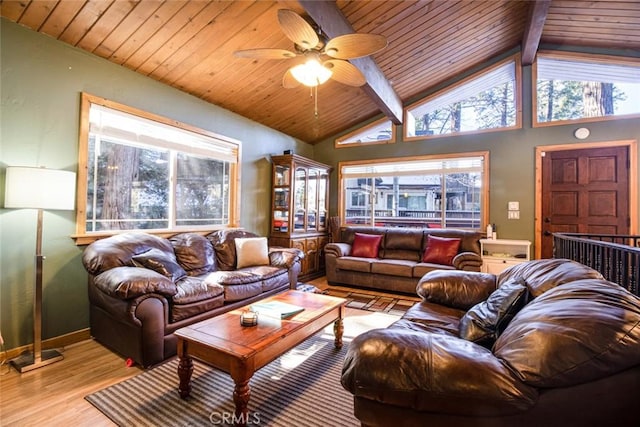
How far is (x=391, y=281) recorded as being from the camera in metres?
4.38

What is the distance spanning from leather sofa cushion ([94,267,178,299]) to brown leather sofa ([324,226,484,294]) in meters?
2.84

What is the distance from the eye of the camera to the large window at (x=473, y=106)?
15.4 feet

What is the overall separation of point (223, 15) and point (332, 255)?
11.5 ft

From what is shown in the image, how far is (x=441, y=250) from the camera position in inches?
172

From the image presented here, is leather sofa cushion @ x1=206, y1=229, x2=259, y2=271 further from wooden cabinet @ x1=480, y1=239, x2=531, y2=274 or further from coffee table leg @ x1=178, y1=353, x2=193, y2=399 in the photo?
wooden cabinet @ x1=480, y1=239, x2=531, y2=274

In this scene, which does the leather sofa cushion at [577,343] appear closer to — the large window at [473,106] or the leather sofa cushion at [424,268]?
the leather sofa cushion at [424,268]

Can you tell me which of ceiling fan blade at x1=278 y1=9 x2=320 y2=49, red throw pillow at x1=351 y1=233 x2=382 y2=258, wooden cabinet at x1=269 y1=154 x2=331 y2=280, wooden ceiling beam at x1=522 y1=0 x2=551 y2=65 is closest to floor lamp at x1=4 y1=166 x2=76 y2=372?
ceiling fan blade at x1=278 y1=9 x2=320 y2=49

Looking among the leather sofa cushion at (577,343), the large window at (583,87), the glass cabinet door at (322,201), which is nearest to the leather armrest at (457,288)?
the leather sofa cushion at (577,343)

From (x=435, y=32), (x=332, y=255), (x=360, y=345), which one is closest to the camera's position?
(x=360, y=345)

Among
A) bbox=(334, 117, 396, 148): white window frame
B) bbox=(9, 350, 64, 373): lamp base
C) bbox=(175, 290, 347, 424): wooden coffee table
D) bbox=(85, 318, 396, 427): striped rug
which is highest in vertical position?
bbox=(334, 117, 396, 148): white window frame

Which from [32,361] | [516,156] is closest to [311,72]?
[32,361]

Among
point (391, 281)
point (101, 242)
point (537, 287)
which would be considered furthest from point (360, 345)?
point (391, 281)

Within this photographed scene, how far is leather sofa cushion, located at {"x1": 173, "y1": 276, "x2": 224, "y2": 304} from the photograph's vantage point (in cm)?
244

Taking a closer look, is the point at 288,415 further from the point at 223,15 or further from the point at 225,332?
the point at 223,15
